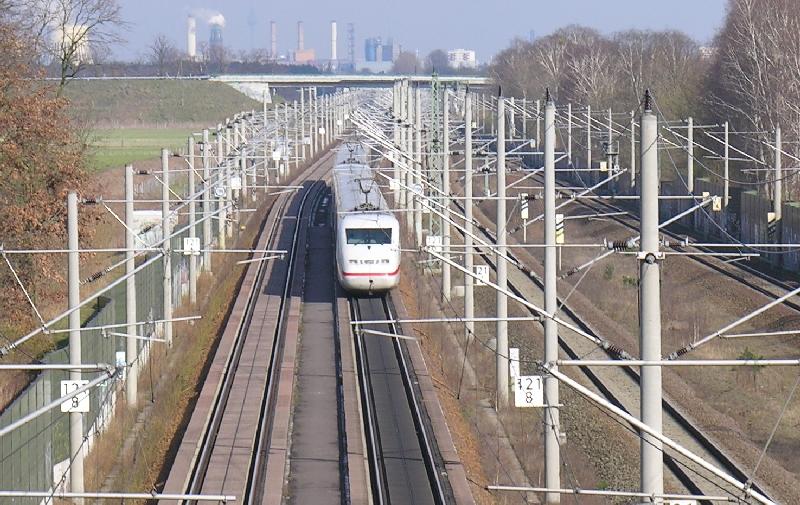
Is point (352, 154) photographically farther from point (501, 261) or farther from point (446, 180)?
point (501, 261)

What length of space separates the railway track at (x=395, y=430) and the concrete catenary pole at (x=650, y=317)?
28.1 feet

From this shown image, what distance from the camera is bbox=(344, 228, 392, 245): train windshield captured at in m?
38.0

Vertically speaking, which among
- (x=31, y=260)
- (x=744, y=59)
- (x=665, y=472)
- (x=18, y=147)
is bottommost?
(x=665, y=472)

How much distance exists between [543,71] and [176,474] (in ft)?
314

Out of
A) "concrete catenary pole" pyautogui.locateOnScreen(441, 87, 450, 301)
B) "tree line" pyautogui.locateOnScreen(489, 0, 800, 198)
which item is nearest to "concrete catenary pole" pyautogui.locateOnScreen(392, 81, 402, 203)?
"concrete catenary pole" pyautogui.locateOnScreen(441, 87, 450, 301)

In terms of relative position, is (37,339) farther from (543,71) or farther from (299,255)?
(543,71)

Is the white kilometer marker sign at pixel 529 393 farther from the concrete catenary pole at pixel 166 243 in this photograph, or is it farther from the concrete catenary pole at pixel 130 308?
the concrete catenary pole at pixel 166 243

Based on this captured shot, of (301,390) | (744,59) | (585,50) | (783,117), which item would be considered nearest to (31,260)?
(301,390)

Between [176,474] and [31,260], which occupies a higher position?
[31,260]

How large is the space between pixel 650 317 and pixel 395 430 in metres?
14.2

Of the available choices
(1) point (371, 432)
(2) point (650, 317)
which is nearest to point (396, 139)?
(1) point (371, 432)

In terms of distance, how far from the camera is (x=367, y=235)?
3803 cm

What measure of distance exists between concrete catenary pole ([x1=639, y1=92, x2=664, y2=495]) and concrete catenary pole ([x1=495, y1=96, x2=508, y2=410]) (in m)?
9.86

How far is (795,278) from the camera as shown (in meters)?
46.3
